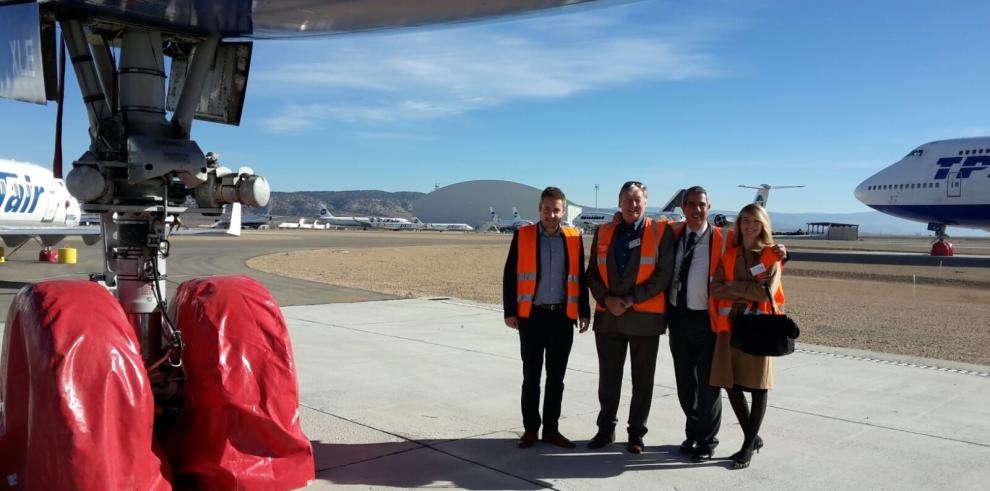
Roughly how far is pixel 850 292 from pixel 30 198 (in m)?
24.4

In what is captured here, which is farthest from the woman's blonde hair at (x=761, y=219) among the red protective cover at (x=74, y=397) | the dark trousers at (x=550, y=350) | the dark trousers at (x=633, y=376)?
the red protective cover at (x=74, y=397)

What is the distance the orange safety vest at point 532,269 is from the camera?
16.6 ft

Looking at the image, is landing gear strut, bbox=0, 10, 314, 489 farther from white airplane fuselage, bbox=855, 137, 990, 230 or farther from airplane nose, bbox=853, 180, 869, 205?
airplane nose, bbox=853, 180, 869, 205

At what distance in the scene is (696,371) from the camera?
16.8 feet

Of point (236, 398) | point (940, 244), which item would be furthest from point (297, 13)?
point (940, 244)

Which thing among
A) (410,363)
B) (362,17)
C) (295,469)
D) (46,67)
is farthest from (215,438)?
(410,363)

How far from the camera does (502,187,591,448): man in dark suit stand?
200 inches

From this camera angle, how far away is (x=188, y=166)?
3.81 meters

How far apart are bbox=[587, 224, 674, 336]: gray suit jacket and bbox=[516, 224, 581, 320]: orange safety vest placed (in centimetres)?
17

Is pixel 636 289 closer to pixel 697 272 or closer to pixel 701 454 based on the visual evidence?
pixel 697 272

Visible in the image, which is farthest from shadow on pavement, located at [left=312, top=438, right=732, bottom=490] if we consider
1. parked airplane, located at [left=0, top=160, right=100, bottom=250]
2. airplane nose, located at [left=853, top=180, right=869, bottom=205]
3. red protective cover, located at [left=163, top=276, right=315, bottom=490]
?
airplane nose, located at [left=853, top=180, right=869, bottom=205]

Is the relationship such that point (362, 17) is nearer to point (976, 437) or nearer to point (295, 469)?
point (295, 469)

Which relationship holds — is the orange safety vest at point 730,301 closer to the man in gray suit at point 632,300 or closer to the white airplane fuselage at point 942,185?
the man in gray suit at point 632,300

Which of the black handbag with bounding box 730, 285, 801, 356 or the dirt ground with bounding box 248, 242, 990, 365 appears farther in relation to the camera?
the dirt ground with bounding box 248, 242, 990, 365
